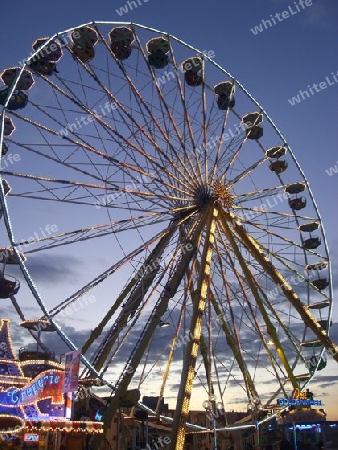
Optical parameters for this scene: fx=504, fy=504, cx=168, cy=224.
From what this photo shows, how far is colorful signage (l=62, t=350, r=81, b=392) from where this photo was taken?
1421 cm

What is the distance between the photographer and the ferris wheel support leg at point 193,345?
1512 cm

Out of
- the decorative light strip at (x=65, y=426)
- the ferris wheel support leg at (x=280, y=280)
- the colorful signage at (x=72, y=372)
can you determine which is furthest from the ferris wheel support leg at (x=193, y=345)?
the colorful signage at (x=72, y=372)

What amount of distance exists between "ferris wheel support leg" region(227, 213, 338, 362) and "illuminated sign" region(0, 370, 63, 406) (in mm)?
9314

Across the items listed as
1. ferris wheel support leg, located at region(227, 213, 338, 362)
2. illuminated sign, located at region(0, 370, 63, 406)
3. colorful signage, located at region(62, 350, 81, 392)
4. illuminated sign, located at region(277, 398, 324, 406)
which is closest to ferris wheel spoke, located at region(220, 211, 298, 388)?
ferris wheel support leg, located at region(227, 213, 338, 362)

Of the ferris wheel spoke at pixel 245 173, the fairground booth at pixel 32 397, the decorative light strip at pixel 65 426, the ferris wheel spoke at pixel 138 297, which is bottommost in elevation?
the decorative light strip at pixel 65 426

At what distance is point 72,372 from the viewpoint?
1442 cm

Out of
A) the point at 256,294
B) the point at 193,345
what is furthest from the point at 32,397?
the point at 256,294

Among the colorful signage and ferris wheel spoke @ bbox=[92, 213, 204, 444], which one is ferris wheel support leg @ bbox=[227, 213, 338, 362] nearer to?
ferris wheel spoke @ bbox=[92, 213, 204, 444]

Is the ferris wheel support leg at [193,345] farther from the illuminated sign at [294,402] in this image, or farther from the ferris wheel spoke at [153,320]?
the illuminated sign at [294,402]

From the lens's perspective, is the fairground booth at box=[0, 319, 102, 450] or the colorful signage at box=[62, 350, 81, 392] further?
the colorful signage at box=[62, 350, 81, 392]

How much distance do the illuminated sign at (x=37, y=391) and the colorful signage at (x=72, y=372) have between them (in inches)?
7.3

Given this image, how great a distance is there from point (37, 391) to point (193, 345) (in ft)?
17.4

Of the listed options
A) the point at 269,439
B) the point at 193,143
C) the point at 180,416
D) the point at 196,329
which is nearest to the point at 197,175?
the point at 193,143

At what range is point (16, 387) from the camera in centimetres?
1332
